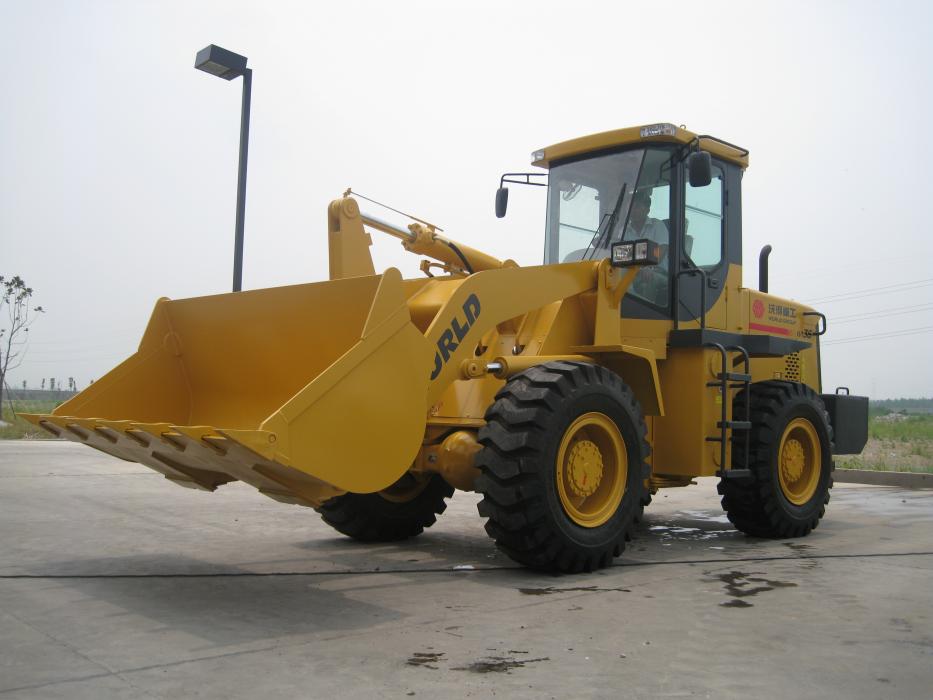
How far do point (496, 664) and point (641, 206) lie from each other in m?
4.74

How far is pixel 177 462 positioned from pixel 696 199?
4.83 meters

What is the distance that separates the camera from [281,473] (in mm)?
4824

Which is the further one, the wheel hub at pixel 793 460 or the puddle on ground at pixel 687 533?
the wheel hub at pixel 793 460

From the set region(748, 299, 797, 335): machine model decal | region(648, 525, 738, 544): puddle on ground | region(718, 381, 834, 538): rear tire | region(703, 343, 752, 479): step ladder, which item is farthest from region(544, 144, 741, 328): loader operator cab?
region(648, 525, 738, 544): puddle on ground

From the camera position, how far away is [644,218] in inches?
305

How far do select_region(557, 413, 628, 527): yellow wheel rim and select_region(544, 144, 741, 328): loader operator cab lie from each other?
1514 mm

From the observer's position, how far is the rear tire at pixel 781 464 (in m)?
7.70

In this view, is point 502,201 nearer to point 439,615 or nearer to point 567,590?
point 567,590

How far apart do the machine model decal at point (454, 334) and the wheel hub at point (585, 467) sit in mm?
1010

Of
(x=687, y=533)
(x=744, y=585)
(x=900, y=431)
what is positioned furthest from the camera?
(x=900, y=431)

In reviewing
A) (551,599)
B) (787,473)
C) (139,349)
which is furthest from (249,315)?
(787,473)

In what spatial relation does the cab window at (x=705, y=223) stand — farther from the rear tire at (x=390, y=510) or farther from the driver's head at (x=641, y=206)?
the rear tire at (x=390, y=510)

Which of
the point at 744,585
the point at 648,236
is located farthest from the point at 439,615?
the point at 648,236

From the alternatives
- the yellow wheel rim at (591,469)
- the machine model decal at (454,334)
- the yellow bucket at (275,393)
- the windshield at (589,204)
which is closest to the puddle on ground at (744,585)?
the yellow wheel rim at (591,469)
